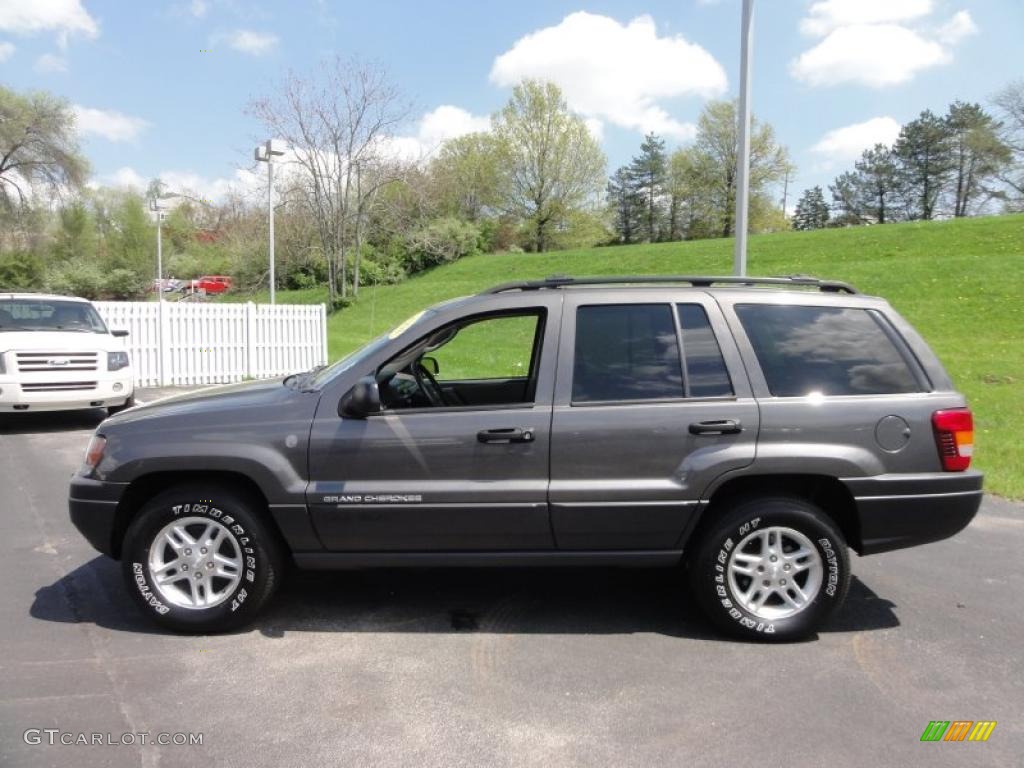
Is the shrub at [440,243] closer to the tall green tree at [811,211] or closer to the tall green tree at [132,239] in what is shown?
the tall green tree at [132,239]

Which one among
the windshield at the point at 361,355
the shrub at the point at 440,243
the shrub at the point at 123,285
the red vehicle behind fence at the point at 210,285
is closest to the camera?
the windshield at the point at 361,355

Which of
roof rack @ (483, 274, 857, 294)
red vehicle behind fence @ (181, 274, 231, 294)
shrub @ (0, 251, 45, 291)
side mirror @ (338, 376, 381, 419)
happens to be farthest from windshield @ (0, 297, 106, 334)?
shrub @ (0, 251, 45, 291)

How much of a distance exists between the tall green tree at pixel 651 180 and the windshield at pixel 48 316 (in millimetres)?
65642

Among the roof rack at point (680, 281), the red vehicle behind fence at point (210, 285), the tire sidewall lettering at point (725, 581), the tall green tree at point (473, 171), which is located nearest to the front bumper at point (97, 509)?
the roof rack at point (680, 281)

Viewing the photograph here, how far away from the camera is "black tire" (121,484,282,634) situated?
3.83 metres

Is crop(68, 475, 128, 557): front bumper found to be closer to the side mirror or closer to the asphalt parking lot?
the asphalt parking lot

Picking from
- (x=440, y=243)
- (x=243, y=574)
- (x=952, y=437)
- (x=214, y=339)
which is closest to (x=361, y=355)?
(x=243, y=574)

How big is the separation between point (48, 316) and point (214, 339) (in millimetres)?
5355

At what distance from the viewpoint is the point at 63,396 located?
31.8ft

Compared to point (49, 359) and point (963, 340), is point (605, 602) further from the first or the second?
point (963, 340)

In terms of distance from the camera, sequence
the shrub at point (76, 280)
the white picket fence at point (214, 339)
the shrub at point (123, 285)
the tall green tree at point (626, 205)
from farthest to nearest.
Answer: the tall green tree at point (626, 205) < the shrub at point (123, 285) < the shrub at point (76, 280) < the white picket fence at point (214, 339)

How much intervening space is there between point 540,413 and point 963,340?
15.6 meters

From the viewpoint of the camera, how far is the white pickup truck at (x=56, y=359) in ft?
30.9

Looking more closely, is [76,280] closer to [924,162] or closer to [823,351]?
[823,351]
